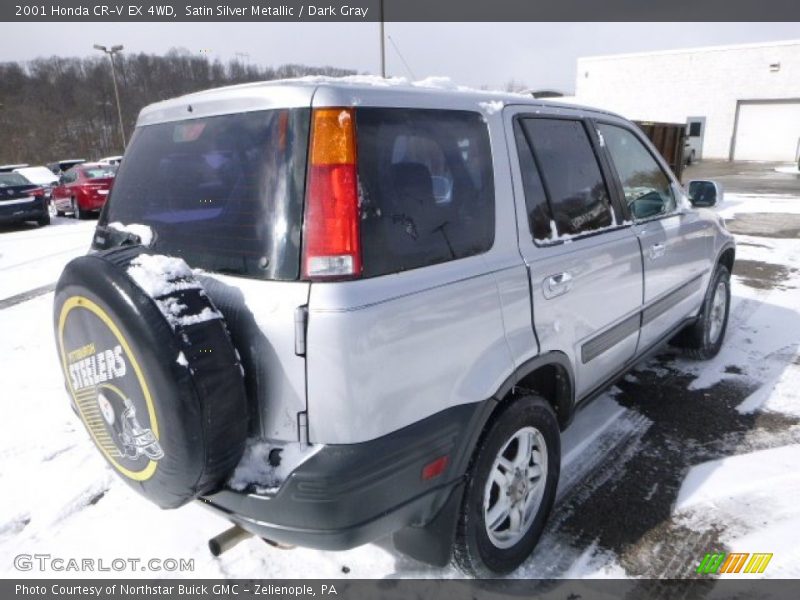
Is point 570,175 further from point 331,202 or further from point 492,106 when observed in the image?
point 331,202

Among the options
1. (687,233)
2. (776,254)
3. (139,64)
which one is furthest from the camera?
(139,64)

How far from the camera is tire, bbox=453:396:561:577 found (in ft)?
7.03

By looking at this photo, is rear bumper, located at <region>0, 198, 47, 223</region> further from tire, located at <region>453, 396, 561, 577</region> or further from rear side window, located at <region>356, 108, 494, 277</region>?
tire, located at <region>453, 396, 561, 577</region>

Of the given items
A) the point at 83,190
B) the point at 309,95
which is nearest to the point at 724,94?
the point at 83,190

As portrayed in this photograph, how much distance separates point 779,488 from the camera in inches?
116

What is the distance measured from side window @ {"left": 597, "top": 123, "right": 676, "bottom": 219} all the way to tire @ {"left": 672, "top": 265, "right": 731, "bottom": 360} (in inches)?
43.7

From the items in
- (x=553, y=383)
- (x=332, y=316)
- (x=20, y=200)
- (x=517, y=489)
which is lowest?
(x=20, y=200)

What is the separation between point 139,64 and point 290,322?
65.1 metres

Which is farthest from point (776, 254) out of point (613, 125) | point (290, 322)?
point (290, 322)

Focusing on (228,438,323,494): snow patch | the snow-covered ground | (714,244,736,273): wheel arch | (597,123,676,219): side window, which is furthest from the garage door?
(228,438,323,494): snow patch

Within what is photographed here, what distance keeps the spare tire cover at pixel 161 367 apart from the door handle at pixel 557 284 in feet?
4.25

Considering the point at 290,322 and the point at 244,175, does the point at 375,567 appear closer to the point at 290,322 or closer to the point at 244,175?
the point at 290,322

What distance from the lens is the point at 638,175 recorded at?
348cm

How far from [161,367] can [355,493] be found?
2.24 feet
